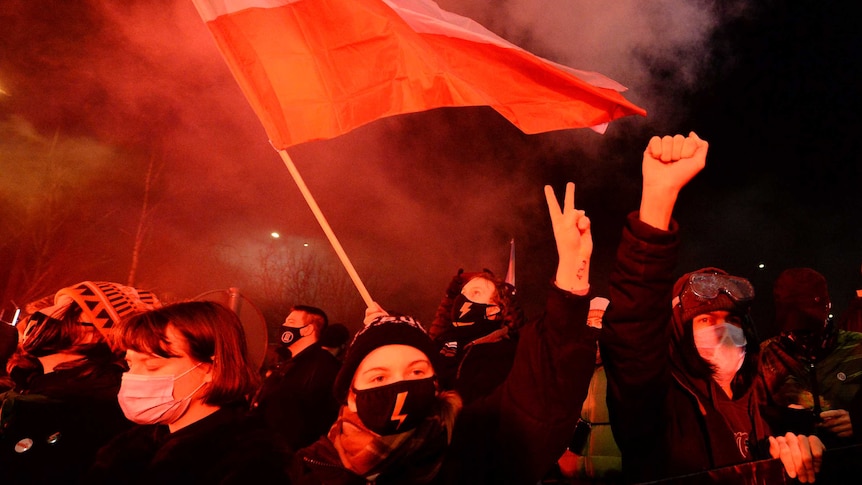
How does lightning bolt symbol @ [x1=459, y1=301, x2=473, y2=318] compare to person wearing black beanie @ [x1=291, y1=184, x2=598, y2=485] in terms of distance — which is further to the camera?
lightning bolt symbol @ [x1=459, y1=301, x2=473, y2=318]

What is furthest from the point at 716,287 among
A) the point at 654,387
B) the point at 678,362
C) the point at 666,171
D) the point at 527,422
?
the point at 527,422

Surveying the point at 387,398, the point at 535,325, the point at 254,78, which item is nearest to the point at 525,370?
the point at 535,325

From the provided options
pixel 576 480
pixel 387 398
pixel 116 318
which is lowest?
pixel 576 480

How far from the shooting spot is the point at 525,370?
5.42 feet

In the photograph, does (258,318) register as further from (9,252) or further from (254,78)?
(9,252)

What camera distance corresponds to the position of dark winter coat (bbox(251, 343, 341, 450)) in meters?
3.20

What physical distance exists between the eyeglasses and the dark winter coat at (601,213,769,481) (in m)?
0.25

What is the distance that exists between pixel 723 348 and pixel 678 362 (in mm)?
194

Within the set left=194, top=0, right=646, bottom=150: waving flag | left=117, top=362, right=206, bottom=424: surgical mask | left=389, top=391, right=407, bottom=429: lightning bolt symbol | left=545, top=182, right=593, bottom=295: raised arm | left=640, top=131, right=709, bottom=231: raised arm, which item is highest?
left=194, top=0, right=646, bottom=150: waving flag

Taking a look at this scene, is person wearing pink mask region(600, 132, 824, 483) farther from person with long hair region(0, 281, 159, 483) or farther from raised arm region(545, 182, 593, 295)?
person with long hair region(0, 281, 159, 483)

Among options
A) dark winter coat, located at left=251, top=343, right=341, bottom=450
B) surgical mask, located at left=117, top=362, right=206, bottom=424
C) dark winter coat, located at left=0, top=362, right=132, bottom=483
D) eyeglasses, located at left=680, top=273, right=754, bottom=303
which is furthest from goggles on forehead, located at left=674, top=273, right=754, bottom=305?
dark winter coat, located at left=0, top=362, right=132, bottom=483

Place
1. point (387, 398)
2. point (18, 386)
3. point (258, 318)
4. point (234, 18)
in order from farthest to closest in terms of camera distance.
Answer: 1. point (258, 318)
2. point (234, 18)
3. point (18, 386)
4. point (387, 398)

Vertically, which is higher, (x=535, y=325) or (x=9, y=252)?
(x=9, y=252)

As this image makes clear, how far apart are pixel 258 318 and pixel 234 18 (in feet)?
7.43
